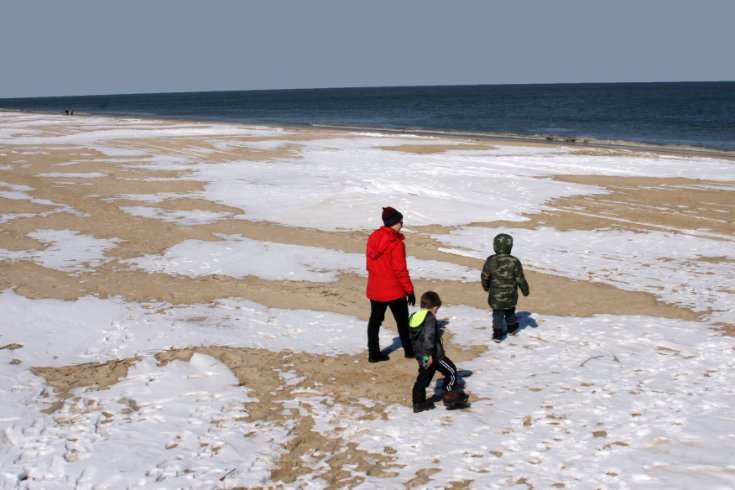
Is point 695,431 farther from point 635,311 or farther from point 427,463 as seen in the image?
point 635,311

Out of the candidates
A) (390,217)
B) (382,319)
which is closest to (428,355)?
(382,319)

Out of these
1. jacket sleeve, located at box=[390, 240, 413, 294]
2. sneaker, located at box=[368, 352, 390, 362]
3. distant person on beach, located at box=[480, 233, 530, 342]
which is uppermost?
jacket sleeve, located at box=[390, 240, 413, 294]

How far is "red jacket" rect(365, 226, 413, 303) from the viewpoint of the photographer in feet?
24.0

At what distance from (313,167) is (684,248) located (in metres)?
14.1

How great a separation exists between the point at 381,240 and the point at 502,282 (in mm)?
2008

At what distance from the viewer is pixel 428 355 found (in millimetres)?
6336

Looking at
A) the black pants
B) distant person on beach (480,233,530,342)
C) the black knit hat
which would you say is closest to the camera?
the black knit hat

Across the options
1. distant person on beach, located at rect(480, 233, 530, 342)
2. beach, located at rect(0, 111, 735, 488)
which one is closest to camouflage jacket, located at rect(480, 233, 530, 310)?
distant person on beach, located at rect(480, 233, 530, 342)

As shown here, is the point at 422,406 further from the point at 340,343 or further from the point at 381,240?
the point at 340,343

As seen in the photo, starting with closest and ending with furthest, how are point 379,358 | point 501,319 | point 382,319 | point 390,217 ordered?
point 390,217 → point 382,319 → point 379,358 → point 501,319

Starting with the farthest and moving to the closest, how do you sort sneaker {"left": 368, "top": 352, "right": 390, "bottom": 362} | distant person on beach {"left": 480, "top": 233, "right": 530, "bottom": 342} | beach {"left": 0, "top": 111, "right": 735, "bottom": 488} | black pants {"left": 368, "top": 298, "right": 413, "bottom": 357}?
distant person on beach {"left": 480, "top": 233, "right": 530, "bottom": 342}
sneaker {"left": 368, "top": 352, "right": 390, "bottom": 362}
black pants {"left": 368, "top": 298, "right": 413, "bottom": 357}
beach {"left": 0, "top": 111, "right": 735, "bottom": 488}

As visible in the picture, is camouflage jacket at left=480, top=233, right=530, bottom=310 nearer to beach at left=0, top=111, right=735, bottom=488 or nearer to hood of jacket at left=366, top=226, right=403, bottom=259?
beach at left=0, top=111, right=735, bottom=488

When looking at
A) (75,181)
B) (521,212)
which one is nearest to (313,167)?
(75,181)

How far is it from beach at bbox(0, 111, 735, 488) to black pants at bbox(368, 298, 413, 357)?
23cm
